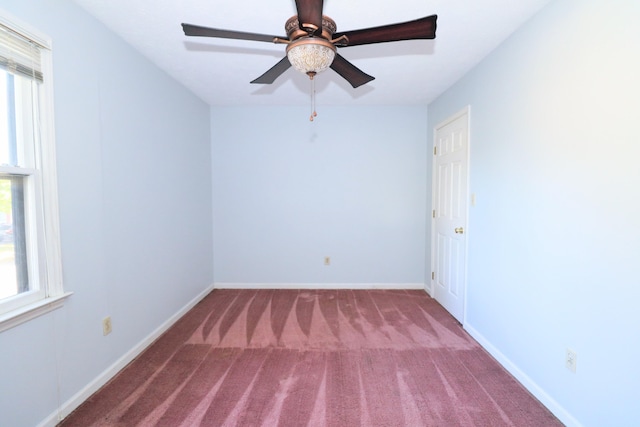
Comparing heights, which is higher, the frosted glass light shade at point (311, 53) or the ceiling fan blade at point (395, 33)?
the ceiling fan blade at point (395, 33)

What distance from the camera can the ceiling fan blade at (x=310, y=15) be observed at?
1.16 metres

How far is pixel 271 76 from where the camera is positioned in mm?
1816

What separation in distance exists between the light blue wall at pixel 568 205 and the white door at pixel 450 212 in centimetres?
41

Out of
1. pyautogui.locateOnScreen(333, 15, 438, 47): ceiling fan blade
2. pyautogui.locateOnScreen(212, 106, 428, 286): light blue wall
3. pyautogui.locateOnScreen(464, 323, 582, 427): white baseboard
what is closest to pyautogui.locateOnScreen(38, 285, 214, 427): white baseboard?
pyautogui.locateOnScreen(212, 106, 428, 286): light blue wall

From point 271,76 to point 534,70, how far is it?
1.75 metres

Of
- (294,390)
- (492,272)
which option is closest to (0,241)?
(294,390)

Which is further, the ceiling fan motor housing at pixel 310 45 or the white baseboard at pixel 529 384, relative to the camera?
the white baseboard at pixel 529 384

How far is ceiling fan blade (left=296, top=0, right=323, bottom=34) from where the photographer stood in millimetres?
1160

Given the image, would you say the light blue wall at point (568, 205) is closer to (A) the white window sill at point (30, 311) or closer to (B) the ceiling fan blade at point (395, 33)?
(B) the ceiling fan blade at point (395, 33)

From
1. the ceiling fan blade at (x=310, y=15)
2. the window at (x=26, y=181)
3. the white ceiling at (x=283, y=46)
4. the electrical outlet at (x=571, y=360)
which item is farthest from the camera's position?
the white ceiling at (x=283, y=46)

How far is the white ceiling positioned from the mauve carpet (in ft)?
8.22

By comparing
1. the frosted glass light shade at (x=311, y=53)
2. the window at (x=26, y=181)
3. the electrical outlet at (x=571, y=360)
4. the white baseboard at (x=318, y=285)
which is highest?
the frosted glass light shade at (x=311, y=53)

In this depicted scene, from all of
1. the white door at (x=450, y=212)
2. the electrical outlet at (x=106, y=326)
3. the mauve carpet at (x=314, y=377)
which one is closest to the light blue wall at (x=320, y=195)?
the white door at (x=450, y=212)

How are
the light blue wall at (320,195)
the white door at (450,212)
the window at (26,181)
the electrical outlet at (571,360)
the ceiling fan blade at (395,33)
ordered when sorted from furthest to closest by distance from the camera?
the light blue wall at (320,195)
the white door at (450,212)
the electrical outlet at (571,360)
the window at (26,181)
the ceiling fan blade at (395,33)
